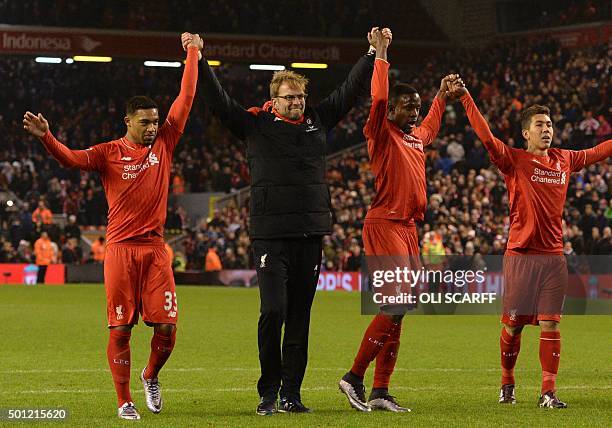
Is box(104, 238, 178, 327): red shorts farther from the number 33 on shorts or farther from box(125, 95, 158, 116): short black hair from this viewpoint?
box(125, 95, 158, 116): short black hair

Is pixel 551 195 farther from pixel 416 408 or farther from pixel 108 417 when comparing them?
pixel 108 417

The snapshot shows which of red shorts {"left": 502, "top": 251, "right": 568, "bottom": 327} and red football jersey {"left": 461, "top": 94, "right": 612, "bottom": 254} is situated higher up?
red football jersey {"left": 461, "top": 94, "right": 612, "bottom": 254}

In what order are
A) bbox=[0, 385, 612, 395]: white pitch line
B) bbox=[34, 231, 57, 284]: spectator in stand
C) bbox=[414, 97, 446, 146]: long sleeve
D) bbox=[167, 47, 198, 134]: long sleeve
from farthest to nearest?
bbox=[34, 231, 57, 284]: spectator in stand, bbox=[0, 385, 612, 395]: white pitch line, bbox=[414, 97, 446, 146]: long sleeve, bbox=[167, 47, 198, 134]: long sleeve

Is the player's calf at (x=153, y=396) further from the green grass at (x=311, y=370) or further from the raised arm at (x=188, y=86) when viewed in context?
the raised arm at (x=188, y=86)

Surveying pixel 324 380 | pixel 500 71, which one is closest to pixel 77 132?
pixel 500 71

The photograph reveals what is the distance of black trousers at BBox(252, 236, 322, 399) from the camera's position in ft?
29.9

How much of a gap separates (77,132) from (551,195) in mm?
33841

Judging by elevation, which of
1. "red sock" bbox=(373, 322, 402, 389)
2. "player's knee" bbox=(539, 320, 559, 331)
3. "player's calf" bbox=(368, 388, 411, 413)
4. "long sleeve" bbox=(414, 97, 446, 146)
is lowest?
"player's calf" bbox=(368, 388, 411, 413)

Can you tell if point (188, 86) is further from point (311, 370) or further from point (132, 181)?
point (311, 370)

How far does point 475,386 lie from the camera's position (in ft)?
36.7

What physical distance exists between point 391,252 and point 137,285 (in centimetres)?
193

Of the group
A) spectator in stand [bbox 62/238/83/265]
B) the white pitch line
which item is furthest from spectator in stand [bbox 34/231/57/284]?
the white pitch line

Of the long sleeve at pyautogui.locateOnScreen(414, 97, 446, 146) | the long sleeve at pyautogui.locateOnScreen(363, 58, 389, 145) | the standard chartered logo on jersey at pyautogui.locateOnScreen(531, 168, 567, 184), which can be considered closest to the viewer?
the long sleeve at pyautogui.locateOnScreen(363, 58, 389, 145)

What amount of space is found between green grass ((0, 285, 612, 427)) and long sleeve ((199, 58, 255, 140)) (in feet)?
6.99
